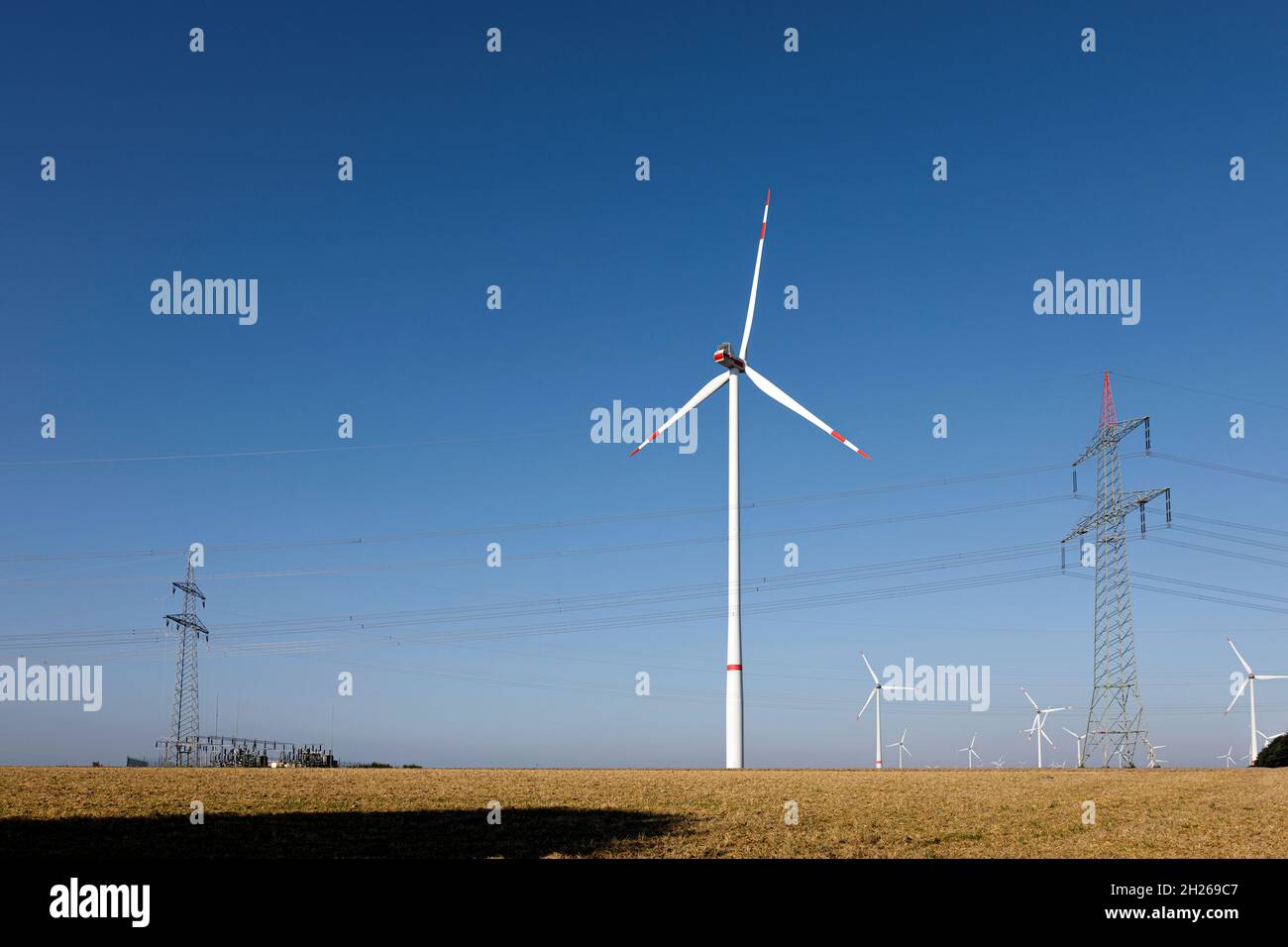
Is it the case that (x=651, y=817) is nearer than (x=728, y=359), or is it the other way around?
(x=651, y=817)

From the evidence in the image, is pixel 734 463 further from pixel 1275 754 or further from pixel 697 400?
pixel 1275 754

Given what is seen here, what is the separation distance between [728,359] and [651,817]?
245 ft

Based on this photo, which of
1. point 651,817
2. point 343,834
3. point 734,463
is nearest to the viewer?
point 343,834

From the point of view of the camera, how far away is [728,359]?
346 feet

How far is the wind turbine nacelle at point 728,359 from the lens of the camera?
345 feet

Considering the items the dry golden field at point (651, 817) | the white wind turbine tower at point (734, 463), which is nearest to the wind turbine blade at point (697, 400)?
the white wind turbine tower at point (734, 463)

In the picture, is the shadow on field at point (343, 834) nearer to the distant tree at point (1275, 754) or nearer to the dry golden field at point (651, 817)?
the dry golden field at point (651, 817)

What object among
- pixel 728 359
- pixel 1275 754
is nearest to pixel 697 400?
pixel 728 359
